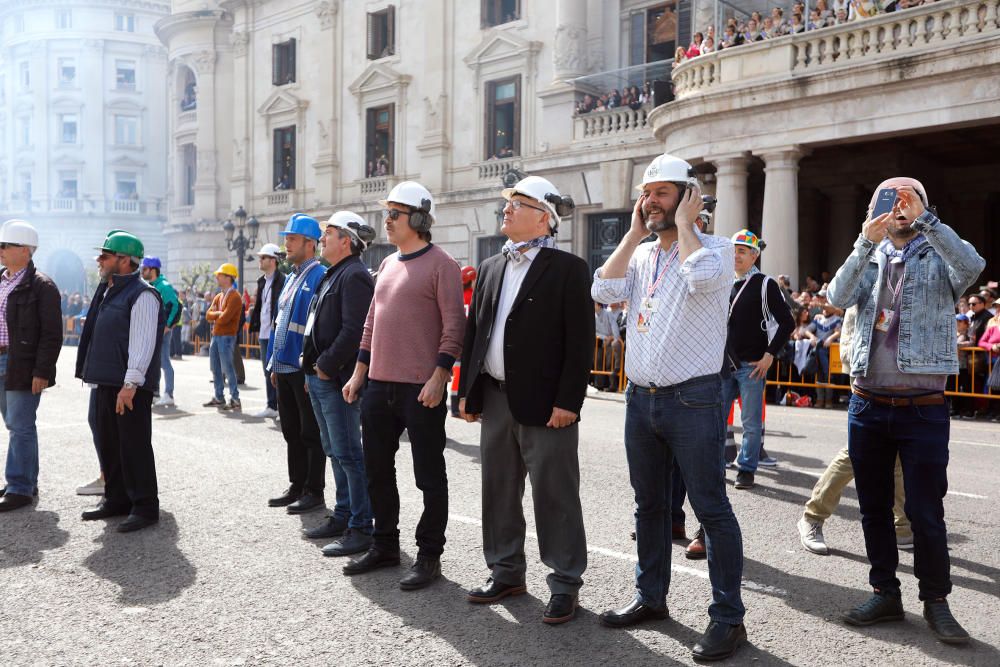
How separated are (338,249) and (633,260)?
7.33ft

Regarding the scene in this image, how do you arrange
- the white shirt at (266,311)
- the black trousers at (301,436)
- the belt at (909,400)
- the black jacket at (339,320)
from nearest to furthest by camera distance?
the belt at (909,400) → the black jacket at (339,320) → the black trousers at (301,436) → the white shirt at (266,311)

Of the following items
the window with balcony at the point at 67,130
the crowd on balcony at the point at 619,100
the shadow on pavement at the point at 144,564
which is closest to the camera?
the shadow on pavement at the point at 144,564

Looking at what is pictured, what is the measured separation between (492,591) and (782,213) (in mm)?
13873

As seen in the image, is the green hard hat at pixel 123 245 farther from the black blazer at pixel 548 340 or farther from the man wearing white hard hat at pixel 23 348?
the black blazer at pixel 548 340

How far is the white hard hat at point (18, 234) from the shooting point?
6.67m

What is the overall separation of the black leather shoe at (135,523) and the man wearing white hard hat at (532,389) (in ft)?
8.75

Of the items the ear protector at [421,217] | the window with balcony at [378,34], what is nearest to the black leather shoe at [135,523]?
the ear protector at [421,217]

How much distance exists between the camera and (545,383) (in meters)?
4.36

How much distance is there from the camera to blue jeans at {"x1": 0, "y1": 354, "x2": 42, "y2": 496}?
Result: 6691 millimetres

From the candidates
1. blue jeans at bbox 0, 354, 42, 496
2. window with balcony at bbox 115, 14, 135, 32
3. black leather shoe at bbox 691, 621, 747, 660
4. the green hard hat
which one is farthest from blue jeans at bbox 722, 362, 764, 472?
window with balcony at bbox 115, 14, 135, 32

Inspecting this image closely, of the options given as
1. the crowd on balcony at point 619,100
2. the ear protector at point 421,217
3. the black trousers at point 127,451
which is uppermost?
the crowd on balcony at point 619,100

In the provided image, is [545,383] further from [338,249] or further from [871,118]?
[871,118]

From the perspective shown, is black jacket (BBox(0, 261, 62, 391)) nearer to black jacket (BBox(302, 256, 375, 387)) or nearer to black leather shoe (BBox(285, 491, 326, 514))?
black leather shoe (BBox(285, 491, 326, 514))

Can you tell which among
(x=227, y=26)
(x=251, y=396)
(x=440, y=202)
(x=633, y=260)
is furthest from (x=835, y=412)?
(x=227, y=26)
